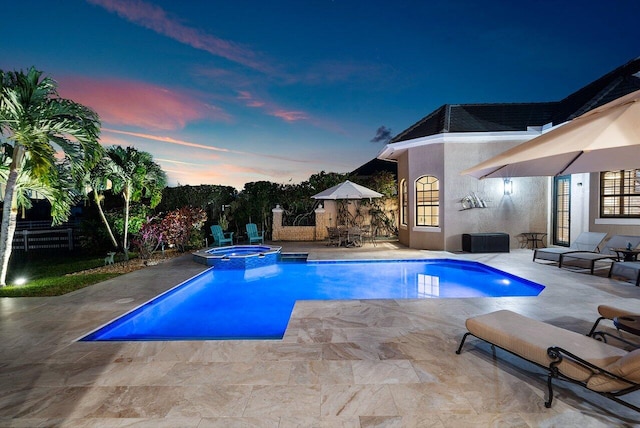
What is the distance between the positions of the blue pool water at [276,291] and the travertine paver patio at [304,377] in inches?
26.7

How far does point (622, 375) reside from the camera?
7.38 ft

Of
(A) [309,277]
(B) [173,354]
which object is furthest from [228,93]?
A: (B) [173,354]

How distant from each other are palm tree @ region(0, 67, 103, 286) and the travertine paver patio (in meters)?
2.79

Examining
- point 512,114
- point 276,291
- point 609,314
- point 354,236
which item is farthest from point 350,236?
point 609,314

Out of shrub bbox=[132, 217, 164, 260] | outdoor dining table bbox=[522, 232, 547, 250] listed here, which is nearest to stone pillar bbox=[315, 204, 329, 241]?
shrub bbox=[132, 217, 164, 260]

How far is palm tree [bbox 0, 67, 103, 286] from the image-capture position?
19.5ft

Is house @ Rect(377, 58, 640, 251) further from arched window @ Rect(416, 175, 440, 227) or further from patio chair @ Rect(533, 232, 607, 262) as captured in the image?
patio chair @ Rect(533, 232, 607, 262)

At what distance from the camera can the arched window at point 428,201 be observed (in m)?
11.5

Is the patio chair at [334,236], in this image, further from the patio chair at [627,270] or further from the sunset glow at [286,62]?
the patio chair at [627,270]

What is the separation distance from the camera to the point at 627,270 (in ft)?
20.4

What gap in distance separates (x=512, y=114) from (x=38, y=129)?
14.1m

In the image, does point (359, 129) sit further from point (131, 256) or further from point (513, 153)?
point (513, 153)

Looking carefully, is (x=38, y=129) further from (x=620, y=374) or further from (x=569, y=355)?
(x=620, y=374)

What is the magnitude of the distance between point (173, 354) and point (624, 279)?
8649mm
